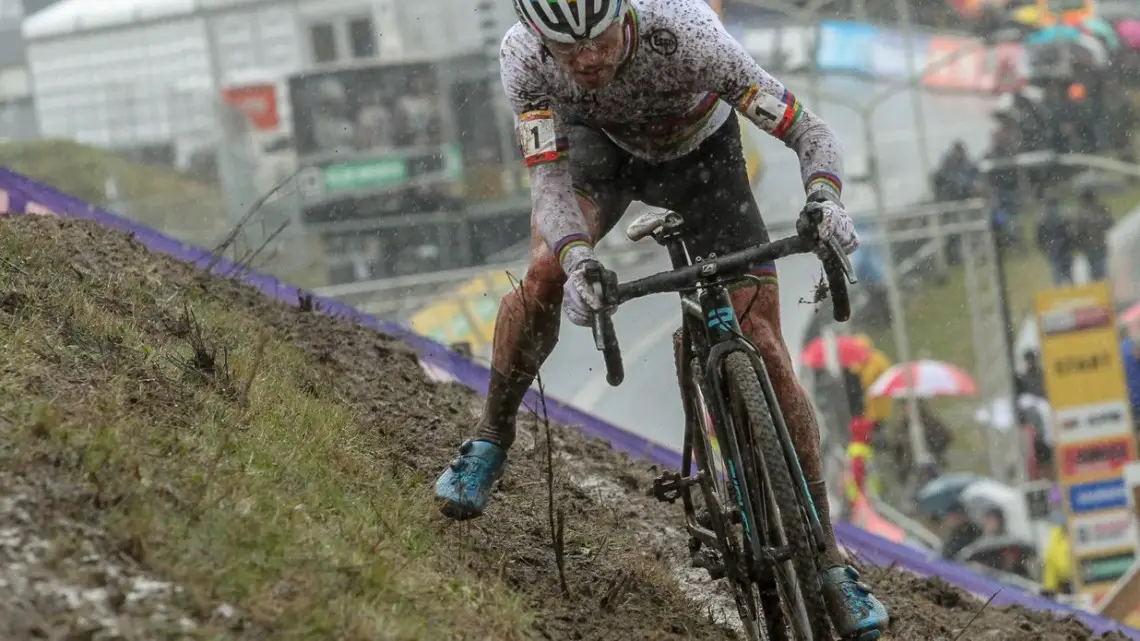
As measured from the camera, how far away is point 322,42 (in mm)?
17500

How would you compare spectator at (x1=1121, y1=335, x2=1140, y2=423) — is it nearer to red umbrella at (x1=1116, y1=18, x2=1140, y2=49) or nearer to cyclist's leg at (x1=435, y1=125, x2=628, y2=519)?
red umbrella at (x1=1116, y1=18, x2=1140, y2=49)

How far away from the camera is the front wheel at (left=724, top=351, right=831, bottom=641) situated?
4535mm

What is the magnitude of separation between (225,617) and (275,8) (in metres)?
14.6

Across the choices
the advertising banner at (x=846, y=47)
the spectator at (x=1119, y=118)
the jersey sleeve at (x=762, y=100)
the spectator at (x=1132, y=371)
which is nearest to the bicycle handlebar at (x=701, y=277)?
the jersey sleeve at (x=762, y=100)

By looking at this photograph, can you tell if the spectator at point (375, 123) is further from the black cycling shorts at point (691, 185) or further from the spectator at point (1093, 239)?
the black cycling shorts at point (691, 185)

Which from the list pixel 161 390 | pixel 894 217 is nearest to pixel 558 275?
pixel 161 390

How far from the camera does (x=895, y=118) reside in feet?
81.9

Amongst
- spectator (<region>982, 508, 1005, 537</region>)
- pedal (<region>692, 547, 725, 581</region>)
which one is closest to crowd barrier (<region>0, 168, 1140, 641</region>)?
pedal (<region>692, 547, 725, 581</region>)

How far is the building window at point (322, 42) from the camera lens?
17.4 metres

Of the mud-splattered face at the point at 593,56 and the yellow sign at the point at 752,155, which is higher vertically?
the mud-splattered face at the point at 593,56

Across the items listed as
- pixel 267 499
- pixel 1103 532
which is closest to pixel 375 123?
pixel 1103 532

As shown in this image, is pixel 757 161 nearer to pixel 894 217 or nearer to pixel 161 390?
pixel 894 217

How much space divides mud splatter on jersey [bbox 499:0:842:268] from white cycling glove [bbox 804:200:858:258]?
0.28 metres

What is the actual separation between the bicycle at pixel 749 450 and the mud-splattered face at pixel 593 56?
64cm
